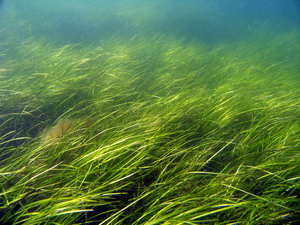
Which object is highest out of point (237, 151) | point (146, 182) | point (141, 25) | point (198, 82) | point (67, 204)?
point (141, 25)

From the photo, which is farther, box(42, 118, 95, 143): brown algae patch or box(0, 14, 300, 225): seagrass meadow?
box(42, 118, 95, 143): brown algae patch

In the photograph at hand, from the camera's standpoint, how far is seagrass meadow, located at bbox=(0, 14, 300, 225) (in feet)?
3.47

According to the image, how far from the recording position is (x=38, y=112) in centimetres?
237

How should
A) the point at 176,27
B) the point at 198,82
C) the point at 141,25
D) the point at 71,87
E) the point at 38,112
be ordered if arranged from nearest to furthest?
the point at 38,112
the point at 71,87
the point at 198,82
the point at 141,25
the point at 176,27

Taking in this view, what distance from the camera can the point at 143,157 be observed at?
1396 mm

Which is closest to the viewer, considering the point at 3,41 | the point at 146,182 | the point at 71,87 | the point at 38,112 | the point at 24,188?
the point at 24,188

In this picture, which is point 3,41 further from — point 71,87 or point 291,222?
point 291,222

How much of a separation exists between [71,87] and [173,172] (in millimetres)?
2878

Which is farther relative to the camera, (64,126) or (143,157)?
(64,126)

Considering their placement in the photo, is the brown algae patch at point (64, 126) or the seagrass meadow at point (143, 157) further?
the brown algae patch at point (64, 126)

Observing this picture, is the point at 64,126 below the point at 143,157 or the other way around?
below

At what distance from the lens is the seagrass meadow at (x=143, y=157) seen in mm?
1057

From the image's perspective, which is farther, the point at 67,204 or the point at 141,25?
the point at 141,25

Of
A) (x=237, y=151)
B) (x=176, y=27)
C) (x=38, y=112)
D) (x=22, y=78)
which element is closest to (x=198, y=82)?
(x=237, y=151)
